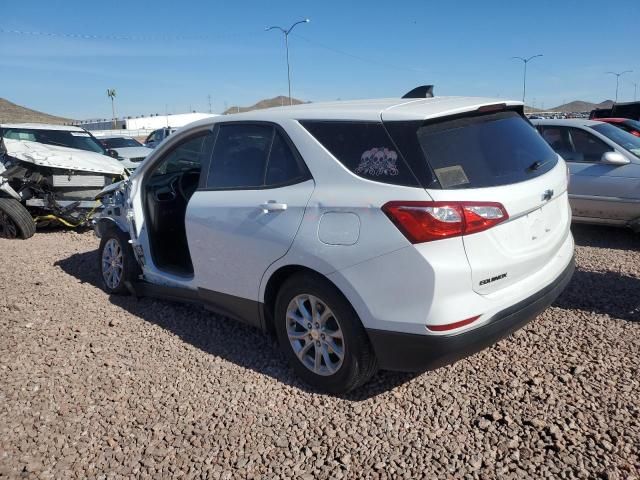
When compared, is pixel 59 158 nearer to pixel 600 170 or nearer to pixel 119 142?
pixel 600 170

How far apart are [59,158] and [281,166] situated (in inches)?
241

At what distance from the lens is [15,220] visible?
7965 mm

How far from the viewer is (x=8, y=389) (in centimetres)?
362

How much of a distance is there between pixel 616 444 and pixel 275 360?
2.15m

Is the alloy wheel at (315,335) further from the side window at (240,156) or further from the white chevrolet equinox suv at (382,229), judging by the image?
the side window at (240,156)

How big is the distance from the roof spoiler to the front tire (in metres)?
1.53

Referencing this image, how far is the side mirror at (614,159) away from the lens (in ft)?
21.5

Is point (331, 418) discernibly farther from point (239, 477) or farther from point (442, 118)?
point (442, 118)

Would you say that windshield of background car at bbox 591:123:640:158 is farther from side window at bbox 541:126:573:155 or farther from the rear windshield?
the rear windshield

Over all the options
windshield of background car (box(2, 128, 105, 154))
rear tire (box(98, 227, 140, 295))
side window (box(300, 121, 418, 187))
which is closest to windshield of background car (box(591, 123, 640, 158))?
side window (box(300, 121, 418, 187))

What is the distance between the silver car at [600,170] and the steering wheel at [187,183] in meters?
4.77

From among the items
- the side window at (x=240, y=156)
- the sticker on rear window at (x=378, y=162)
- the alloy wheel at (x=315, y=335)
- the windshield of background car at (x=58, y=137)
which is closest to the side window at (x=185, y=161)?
the side window at (x=240, y=156)

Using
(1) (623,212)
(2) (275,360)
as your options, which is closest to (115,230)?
(2) (275,360)

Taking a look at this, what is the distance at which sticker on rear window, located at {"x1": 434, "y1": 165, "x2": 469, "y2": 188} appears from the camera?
2797 millimetres
